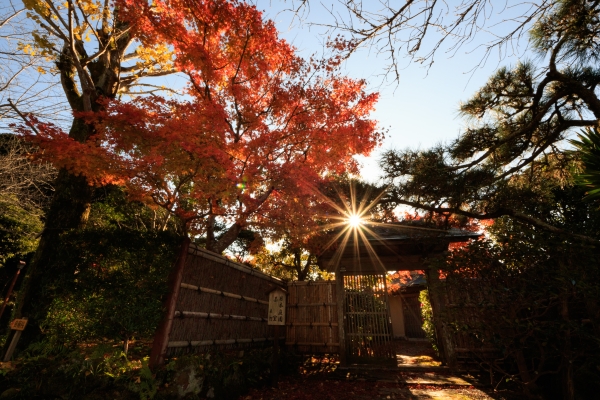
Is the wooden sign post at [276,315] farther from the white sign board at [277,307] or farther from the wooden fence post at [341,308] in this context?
the wooden fence post at [341,308]

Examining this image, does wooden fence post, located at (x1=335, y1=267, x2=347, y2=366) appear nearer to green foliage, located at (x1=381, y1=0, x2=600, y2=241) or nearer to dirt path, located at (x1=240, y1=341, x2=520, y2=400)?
dirt path, located at (x1=240, y1=341, x2=520, y2=400)

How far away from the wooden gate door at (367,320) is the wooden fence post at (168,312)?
5653mm

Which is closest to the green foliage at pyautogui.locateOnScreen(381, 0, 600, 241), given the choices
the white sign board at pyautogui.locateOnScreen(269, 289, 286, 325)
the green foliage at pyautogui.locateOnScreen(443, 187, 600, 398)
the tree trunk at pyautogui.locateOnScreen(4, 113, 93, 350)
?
the green foliage at pyautogui.locateOnScreen(443, 187, 600, 398)

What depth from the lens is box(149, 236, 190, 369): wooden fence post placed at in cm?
463

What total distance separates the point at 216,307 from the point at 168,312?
4.84 feet

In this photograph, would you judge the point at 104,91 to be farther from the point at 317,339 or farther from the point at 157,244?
the point at 317,339

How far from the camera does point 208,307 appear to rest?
232 inches

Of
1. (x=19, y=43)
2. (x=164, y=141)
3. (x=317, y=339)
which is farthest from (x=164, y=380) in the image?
(x=19, y=43)

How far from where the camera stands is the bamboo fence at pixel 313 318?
8.97 metres

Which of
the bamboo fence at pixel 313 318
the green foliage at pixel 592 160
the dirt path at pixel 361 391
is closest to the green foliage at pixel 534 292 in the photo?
the green foliage at pixel 592 160

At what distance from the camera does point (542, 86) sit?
18.4 ft

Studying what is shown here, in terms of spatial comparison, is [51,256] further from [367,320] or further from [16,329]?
[367,320]

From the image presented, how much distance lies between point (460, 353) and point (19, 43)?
1353 centimetres

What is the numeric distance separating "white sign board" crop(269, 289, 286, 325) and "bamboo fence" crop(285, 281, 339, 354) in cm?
298
